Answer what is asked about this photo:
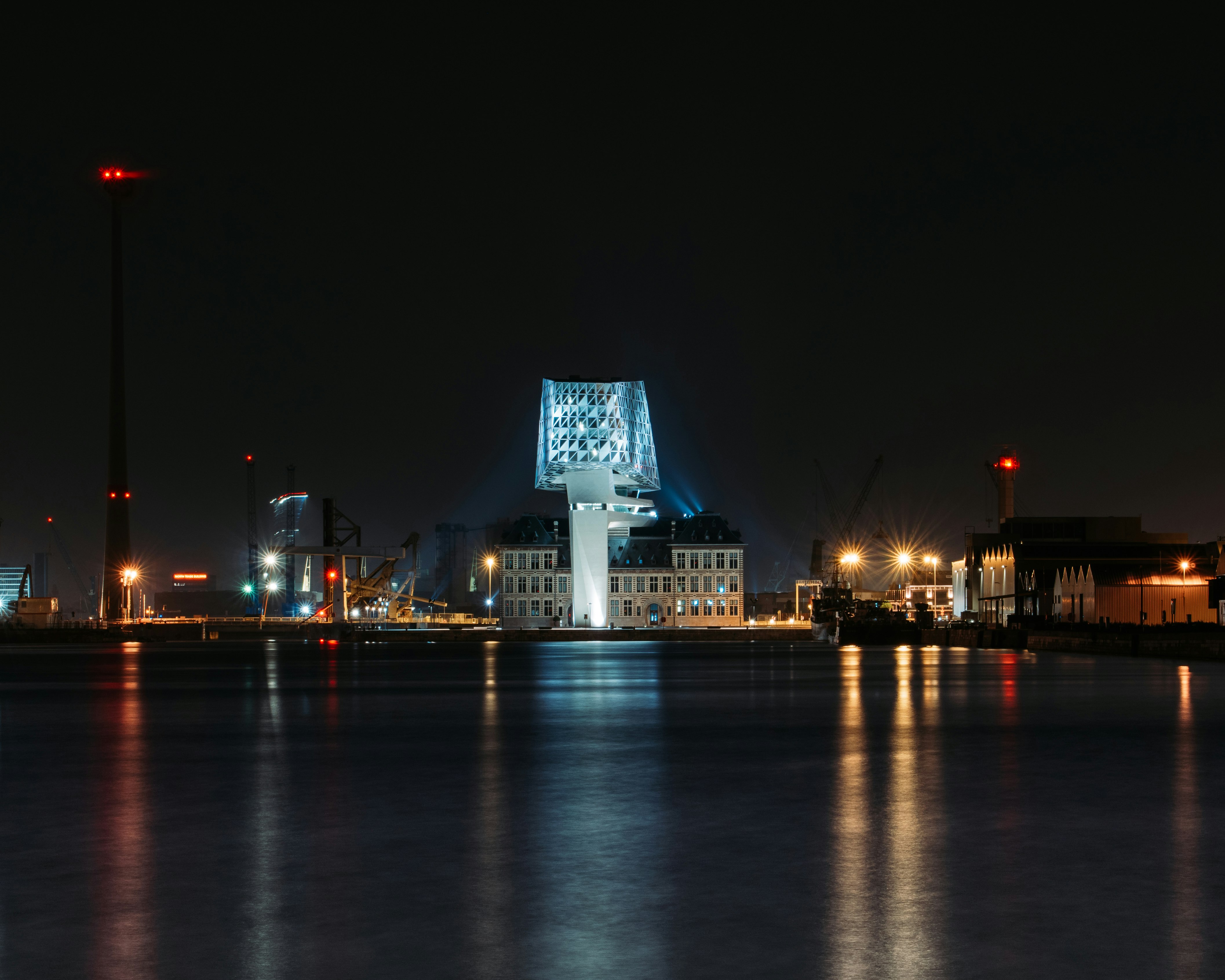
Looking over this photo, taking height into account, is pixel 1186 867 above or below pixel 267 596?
above

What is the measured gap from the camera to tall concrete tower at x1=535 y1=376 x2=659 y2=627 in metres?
150

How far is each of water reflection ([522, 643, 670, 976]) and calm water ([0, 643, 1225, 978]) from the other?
0.04m

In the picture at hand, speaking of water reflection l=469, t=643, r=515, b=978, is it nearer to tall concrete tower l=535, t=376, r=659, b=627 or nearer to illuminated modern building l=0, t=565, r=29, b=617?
tall concrete tower l=535, t=376, r=659, b=627

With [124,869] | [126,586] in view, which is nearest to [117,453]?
[126,586]

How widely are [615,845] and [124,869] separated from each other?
11.6 ft

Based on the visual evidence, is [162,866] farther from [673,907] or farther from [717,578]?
[717,578]

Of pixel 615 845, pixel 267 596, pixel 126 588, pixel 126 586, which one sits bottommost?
pixel 267 596

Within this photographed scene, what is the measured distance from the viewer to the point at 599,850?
1013 cm

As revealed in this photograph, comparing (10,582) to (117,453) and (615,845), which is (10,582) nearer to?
(117,453)

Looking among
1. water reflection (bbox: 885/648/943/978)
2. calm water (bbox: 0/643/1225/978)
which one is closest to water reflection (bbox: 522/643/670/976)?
calm water (bbox: 0/643/1225/978)

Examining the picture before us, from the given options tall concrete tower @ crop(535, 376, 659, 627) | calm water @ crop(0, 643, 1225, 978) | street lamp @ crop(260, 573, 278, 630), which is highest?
tall concrete tower @ crop(535, 376, 659, 627)

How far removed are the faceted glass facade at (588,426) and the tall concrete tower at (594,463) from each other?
0.24 ft

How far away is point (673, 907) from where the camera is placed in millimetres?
8164

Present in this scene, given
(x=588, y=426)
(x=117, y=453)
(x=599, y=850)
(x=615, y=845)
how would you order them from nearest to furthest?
(x=599, y=850) → (x=615, y=845) → (x=117, y=453) → (x=588, y=426)
